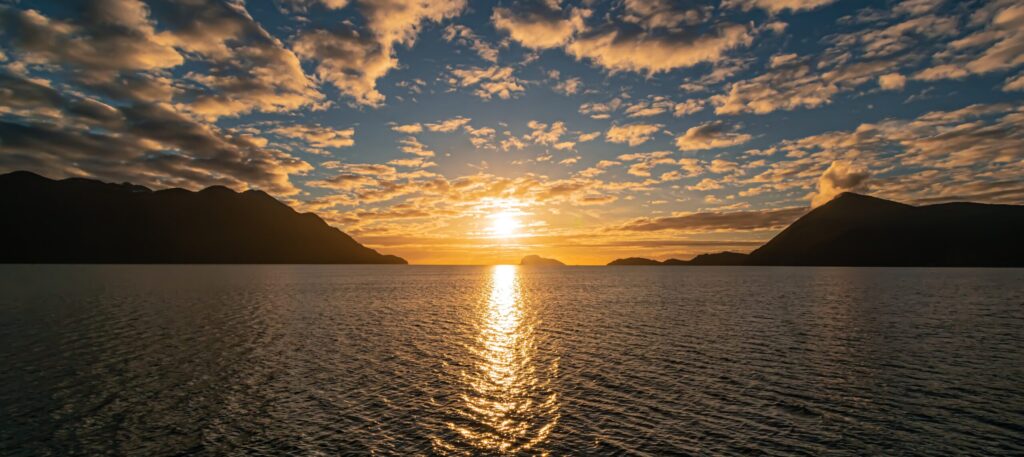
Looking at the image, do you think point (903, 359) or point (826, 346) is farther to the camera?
point (826, 346)

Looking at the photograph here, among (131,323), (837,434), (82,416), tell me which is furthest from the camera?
(131,323)

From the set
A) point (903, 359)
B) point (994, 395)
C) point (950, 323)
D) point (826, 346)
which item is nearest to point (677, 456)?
point (994, 395)

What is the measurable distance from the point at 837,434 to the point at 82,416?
42.1 m

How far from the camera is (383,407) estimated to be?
30.2 m

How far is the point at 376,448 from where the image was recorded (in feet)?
77.7

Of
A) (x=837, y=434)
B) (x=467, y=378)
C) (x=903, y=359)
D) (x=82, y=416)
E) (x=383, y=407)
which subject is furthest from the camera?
(x=903, y=359)

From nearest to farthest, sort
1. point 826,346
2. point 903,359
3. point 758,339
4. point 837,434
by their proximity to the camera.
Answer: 1. point 837,434
2. point 903,359
3. point 826,346
4. point 758,339

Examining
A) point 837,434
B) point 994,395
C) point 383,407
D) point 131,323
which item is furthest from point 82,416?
point 994,395

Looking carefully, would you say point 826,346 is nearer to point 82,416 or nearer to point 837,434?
point 837,434

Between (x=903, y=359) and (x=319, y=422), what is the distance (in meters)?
50.9

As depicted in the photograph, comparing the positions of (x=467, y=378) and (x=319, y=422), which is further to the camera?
(x=467, y=378)

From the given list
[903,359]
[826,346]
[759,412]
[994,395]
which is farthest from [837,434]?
[826,346]

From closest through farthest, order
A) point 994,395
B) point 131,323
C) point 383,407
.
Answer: point 383,407
point 994,395
point 131,323

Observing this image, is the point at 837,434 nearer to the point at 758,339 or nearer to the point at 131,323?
the point at 758,339
